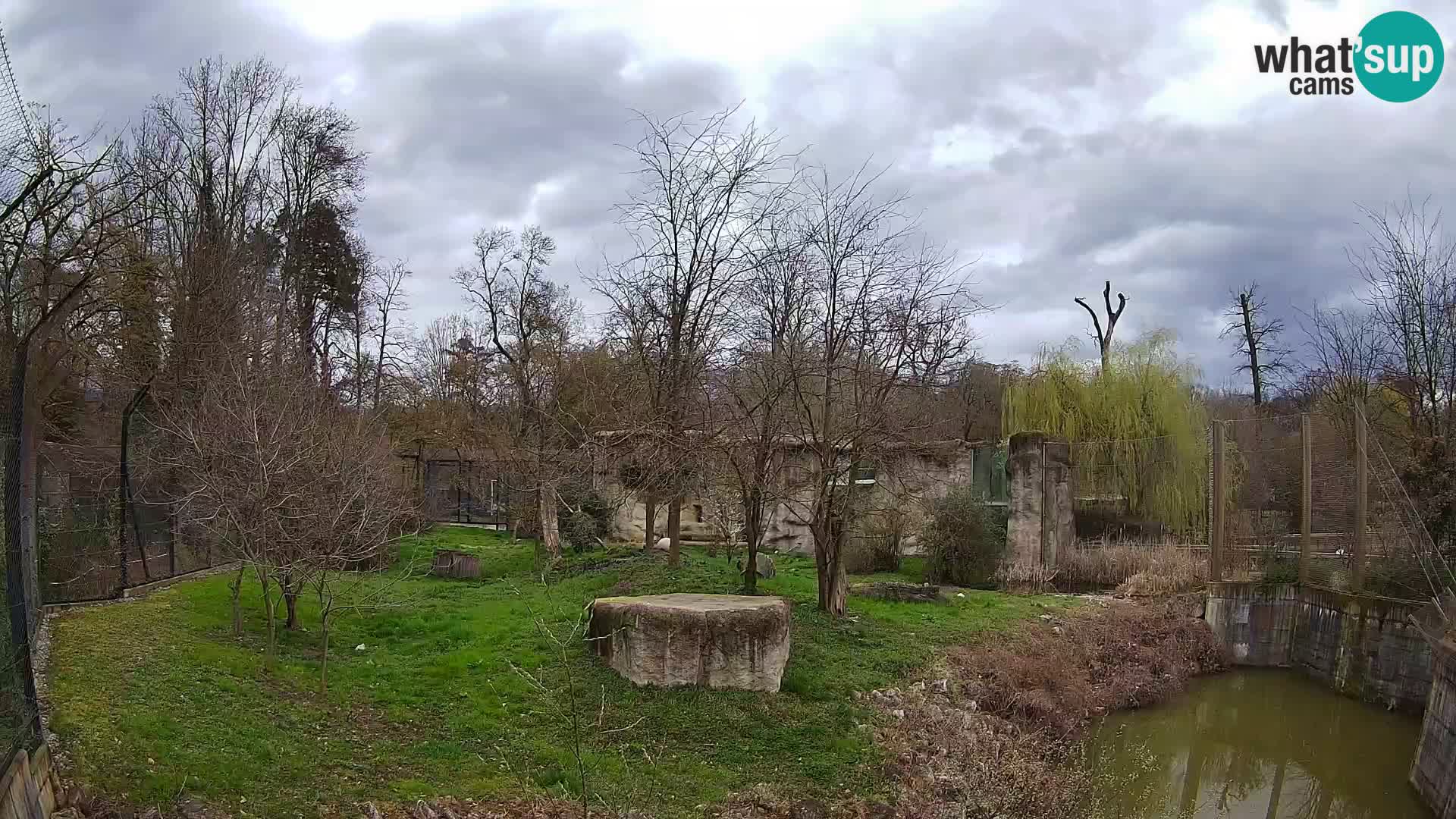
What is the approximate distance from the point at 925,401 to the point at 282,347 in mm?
14133

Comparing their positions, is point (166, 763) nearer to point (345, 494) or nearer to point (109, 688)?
point (109, 688)

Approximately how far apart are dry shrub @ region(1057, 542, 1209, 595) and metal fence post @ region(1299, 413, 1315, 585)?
7.79 feet

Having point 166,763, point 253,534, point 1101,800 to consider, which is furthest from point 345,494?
point 1101,800

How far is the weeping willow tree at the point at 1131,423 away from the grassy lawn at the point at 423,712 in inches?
357

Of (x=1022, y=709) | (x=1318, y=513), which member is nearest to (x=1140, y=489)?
(x=1318, y=513)

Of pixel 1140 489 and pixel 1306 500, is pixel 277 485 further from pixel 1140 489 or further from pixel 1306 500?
pixel 1140 489

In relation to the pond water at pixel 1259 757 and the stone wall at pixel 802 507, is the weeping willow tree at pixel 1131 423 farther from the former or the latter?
the pond water at pixel 1259 757

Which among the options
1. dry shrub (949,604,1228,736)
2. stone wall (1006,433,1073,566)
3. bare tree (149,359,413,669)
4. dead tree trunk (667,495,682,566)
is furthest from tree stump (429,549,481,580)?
stone wall (1006,433,1073,566)

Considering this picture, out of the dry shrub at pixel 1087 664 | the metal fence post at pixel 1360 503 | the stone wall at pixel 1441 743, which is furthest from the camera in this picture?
the metal fence post at pixel 1360 503

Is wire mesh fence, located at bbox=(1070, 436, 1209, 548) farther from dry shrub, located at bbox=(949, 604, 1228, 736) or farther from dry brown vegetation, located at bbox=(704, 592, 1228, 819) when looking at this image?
dry shrub, located at bbox=(949, 604, 1228, 736)

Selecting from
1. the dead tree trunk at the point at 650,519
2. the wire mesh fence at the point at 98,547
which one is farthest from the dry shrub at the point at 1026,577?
the wire mesh fence at the point at 98,547

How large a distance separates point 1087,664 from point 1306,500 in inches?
186

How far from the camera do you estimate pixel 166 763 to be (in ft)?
21.9

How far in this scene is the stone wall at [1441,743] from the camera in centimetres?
888
